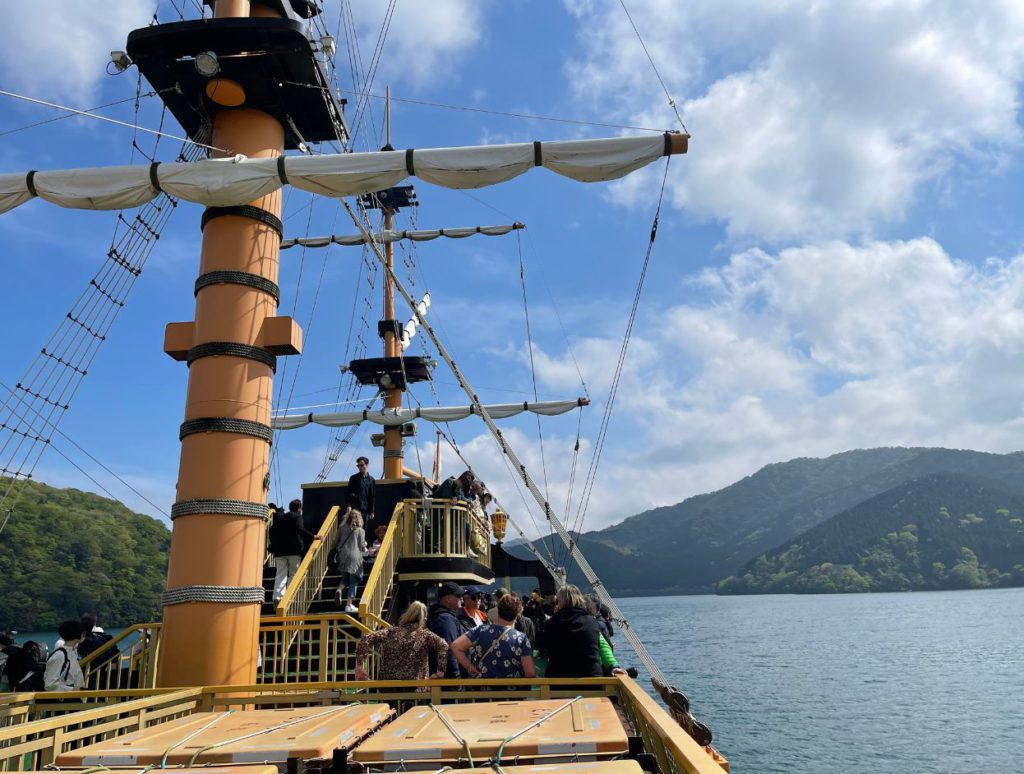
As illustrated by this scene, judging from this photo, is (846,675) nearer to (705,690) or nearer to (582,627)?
(705,690)

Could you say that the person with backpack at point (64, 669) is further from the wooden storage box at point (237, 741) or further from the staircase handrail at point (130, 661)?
the wooden storage box at point (237, 741)

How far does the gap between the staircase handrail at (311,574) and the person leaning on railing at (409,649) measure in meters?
5.20

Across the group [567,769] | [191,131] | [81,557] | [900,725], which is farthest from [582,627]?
[81,557]

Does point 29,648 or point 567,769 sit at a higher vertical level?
point 29,648

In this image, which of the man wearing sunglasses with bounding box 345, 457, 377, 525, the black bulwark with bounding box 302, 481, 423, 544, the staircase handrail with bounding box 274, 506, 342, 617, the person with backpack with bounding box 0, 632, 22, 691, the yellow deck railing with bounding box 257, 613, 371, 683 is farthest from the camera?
the black bulwark with bounding box 302, 481, 423, 544

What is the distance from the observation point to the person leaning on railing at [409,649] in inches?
251

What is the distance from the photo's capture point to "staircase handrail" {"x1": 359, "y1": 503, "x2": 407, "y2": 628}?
11592mm

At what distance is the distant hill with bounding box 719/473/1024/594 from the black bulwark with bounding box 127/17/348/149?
18123cm

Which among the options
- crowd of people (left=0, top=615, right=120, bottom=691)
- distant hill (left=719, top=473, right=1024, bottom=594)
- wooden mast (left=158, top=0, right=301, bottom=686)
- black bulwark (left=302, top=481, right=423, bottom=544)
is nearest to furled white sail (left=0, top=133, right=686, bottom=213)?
wooden mast (left=158, top=0, right=301, bottom=686)

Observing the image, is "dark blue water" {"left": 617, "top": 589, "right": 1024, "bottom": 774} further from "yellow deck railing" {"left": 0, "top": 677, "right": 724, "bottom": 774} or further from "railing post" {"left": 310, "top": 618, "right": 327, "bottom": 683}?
"yellow deck railing" {"left": 0, "top": 677, "right": 724, "bottom": 774}

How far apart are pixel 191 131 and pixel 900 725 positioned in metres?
23.0

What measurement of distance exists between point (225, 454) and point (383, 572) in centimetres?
563

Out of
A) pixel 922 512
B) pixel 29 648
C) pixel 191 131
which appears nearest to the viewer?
pixel 29 648

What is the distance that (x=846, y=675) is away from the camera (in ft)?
112
